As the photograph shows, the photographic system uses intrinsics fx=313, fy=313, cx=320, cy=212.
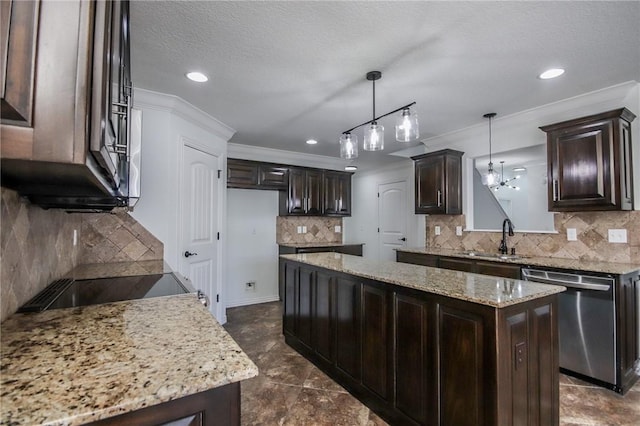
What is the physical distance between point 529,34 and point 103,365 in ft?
8.68

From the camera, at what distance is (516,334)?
1.51 m

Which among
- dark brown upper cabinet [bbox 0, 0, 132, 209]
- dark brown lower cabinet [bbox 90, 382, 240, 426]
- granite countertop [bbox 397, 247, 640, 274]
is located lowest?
dark brown lower cabinet [bbox 90, 382, 240, 426]

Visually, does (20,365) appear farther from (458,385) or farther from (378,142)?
(378,142)

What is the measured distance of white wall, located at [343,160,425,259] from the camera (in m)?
5.74

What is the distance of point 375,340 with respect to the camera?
2092 millimetres

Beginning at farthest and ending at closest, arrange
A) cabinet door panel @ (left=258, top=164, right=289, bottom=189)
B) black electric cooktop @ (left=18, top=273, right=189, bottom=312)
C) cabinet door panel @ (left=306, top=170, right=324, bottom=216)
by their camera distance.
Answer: cabinet door panel @ (left=306, top=170, right=324, bottom=216) → cabinet door panel @ (left=258, top=164, right=289, bottom=189) → black electric cooktop @ (left=18, top=273, right=189, bottom=312)

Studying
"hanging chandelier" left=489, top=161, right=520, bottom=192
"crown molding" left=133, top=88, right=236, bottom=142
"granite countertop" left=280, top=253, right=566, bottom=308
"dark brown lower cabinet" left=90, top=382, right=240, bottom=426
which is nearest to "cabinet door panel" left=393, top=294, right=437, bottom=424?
"granite countertop" left=280, top=253, right=566, bottom=308

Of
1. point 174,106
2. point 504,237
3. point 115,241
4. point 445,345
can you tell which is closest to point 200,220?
point 115,241

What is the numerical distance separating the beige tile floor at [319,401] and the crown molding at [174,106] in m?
2.50

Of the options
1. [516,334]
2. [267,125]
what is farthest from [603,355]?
[267,125]

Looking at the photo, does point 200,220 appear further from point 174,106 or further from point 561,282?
point 561,282

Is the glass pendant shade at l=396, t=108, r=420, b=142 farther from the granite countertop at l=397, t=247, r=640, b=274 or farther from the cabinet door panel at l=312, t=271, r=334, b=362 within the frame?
the granite countertop at l=397, t=247, r=640, b=274

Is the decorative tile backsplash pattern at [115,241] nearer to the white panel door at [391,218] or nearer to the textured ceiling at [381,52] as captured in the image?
the textured ceiling at [381,52]

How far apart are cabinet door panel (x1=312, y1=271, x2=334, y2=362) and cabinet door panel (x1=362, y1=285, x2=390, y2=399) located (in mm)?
431
